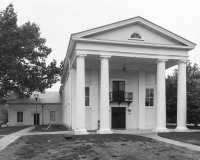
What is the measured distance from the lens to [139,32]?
2097 cm

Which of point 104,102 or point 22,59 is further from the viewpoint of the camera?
point 22,59

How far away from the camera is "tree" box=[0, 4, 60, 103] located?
96.5 feet

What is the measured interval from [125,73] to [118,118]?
14.6 ft

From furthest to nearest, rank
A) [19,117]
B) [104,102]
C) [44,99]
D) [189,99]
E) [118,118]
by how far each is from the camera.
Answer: [44,99]
[19,117]
[189,99]
[118,118]
[104,102]

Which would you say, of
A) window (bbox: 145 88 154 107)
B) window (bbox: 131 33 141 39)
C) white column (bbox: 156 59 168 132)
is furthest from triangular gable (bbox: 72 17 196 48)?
window (bbox: 145 88 154 107)

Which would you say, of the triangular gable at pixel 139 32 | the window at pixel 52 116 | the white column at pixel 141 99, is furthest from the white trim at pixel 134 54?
the window at pixel 52 116

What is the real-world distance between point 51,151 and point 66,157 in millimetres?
1653

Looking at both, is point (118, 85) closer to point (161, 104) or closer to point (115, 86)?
point (115, 86)

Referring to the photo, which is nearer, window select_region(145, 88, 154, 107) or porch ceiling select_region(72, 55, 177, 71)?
porch ceiling select_region(72, 55, 177, 71)

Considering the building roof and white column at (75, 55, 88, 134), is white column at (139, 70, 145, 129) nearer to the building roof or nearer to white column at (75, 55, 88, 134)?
white column at (75, 55, 88, 134)

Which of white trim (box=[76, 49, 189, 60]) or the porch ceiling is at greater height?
white trim (box=[76, 49, 189, 60])

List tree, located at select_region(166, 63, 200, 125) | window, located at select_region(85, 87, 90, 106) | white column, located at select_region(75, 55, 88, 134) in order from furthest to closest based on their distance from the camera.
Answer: tree, located at select_region(166, 63, 200, 125)
window, located at select_region(85, 87, 90, 106)
white column, located at select_region(75, 55, 88, 134)

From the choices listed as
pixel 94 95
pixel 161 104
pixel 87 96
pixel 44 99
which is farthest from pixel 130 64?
pixel 44 99

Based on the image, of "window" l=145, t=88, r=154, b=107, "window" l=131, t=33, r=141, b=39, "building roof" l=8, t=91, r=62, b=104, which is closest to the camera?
"window" l=131, t=33, r=141, b=39
